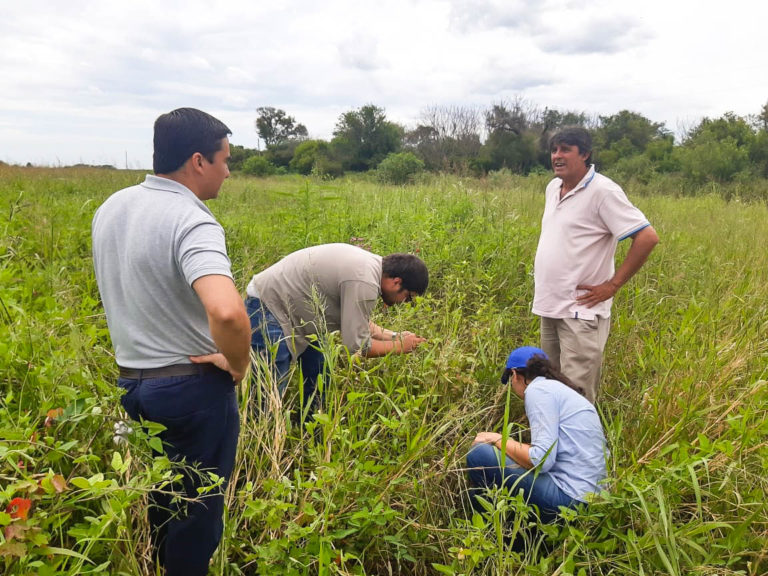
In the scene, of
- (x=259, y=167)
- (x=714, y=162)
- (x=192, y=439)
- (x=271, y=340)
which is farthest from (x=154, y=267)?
(x=259, y=167)

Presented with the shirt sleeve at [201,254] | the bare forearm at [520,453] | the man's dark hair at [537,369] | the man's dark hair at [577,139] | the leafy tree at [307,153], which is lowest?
the bare forearm at [520,453]

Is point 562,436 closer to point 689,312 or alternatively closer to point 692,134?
point 689,312

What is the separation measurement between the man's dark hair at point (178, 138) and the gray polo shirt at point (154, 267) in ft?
0.24

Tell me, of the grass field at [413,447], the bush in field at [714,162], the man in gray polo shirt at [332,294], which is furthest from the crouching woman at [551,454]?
the bush in field at [714,162]

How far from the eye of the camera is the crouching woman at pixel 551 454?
2.44 metres

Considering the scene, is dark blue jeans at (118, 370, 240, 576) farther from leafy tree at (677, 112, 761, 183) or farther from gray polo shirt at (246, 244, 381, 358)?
leafy tree at (677, 112, 761, 183)

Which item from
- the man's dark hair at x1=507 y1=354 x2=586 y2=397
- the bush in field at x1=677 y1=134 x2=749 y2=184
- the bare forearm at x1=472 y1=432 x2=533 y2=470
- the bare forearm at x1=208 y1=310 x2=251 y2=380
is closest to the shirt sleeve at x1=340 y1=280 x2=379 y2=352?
the bare forearm at x1=472 y1=432 x2=533 y2=470

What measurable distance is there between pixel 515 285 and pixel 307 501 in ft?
10.2

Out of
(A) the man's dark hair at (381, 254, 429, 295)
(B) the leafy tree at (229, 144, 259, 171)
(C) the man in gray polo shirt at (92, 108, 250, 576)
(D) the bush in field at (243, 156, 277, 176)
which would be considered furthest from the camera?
(B) the leafy tree at (229, 144, 259, 171)

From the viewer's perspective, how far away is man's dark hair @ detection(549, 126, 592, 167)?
10.0 ft

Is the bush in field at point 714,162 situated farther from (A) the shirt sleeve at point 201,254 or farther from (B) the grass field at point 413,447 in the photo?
(A) the shirt sleeve at point 201,254

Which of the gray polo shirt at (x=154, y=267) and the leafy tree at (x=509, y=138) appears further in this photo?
the leafy tree at (x=509, y=138)

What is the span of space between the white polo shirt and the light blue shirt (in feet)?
2.17

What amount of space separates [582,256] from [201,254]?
2.34m
